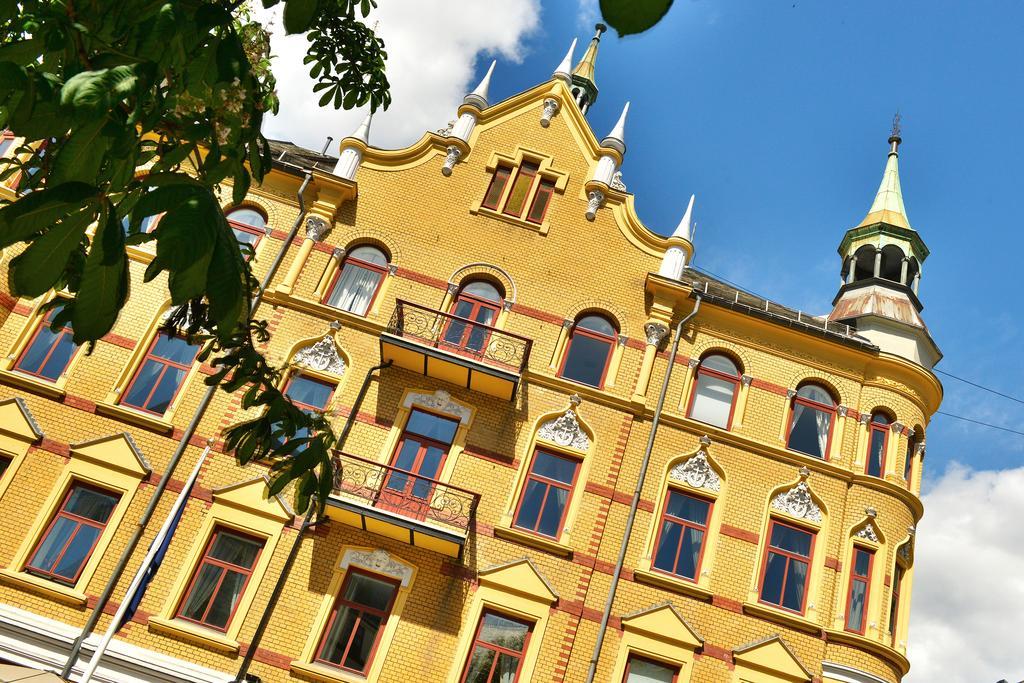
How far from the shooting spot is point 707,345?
58.1ft

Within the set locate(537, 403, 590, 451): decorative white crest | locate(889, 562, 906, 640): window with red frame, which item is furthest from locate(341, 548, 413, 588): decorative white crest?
locate(889, 562, 906, 640): window with red frame

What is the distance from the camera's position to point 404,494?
1457 centimetres

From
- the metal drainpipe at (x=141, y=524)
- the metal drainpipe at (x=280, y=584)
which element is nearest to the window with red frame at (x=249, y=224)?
the metal drainpipe at (x=141, y=524)

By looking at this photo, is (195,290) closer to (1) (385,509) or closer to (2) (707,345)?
(1) (385,509)

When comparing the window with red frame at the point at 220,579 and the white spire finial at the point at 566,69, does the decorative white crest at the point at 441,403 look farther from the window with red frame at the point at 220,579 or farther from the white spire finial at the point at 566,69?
the white spire finial at the point at 566,69

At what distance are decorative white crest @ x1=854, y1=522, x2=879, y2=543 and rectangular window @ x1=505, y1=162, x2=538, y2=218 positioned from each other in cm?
→ 1034

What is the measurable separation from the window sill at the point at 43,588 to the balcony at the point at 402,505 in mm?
4495

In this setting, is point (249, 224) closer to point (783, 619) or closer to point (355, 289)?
point (355, 289)

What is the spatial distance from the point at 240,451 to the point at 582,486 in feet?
41.4

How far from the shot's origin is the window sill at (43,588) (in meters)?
13.3

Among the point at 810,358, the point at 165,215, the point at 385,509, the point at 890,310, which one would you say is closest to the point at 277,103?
the point at 165,215

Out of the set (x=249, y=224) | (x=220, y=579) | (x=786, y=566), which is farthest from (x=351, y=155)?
(x=786, y=566)

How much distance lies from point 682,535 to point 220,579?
904 centimetres

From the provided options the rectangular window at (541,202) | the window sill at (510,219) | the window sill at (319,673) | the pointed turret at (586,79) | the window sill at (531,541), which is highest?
the pointed turret at (586,79)
